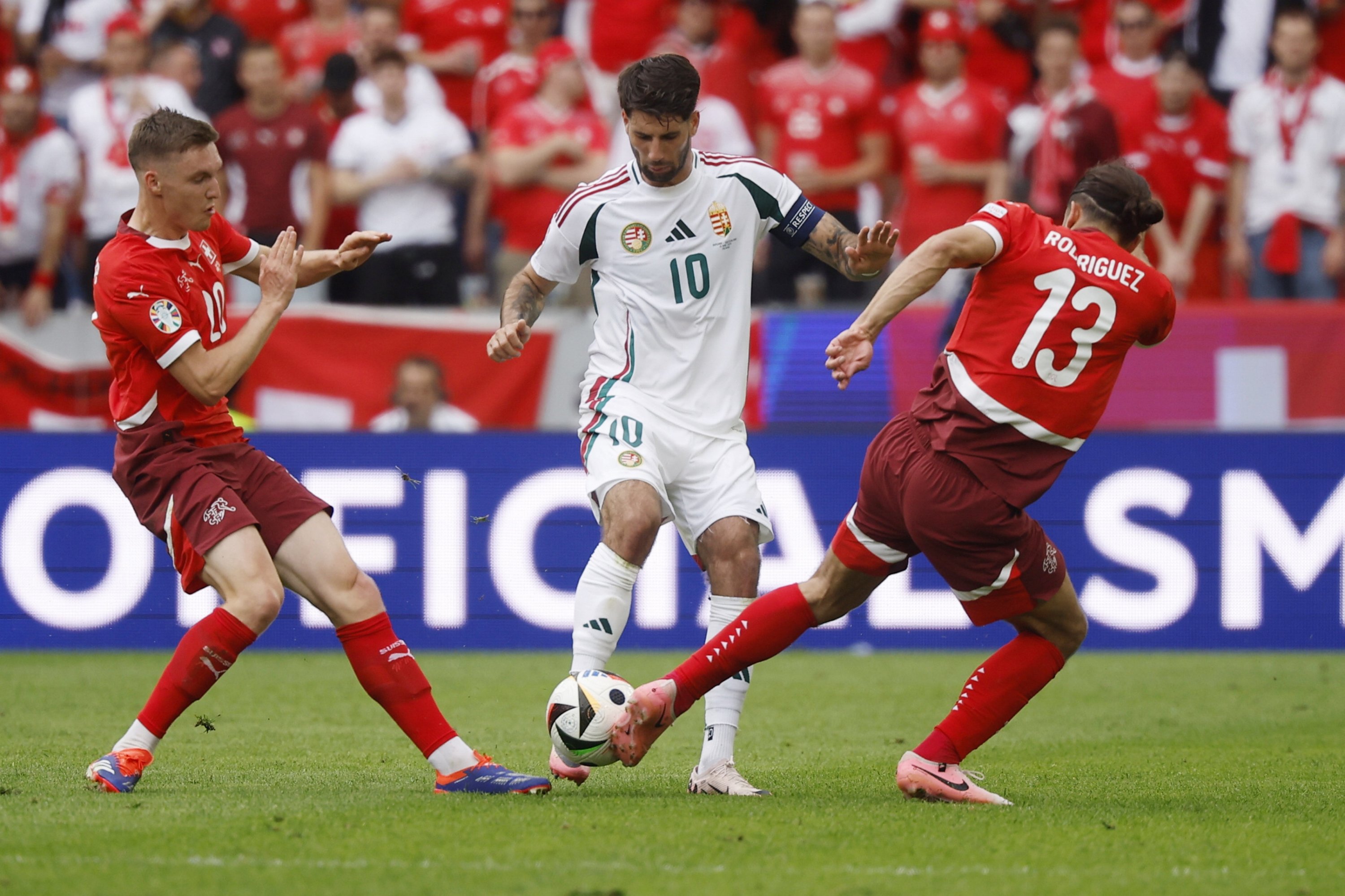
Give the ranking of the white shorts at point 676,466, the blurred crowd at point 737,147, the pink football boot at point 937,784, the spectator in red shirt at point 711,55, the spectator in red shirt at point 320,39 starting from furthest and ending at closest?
the spectator in red shirt at point 320,39 → the spectator in red shirt at point 711,55 → the blurred crowd at point 737,147 → the white shorts at point 676,466 → the pink football boot at point 937,784

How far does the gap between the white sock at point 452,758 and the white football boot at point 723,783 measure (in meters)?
0.80

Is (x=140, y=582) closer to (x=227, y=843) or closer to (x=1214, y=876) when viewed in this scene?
(x=227, y=843)

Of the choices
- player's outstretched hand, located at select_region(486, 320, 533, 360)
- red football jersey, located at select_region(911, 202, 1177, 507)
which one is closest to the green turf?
red football jersey, located at select_region(911, 202, 1177, 507)

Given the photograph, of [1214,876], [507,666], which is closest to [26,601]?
[507,666]

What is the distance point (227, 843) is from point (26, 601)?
6.36 meters

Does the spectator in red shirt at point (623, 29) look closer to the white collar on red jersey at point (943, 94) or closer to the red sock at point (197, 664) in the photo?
the white collar on red jersey at point (943, 94)

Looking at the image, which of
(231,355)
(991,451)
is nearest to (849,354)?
(991,451)

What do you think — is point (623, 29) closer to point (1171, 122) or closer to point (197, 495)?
point (1171, 122)

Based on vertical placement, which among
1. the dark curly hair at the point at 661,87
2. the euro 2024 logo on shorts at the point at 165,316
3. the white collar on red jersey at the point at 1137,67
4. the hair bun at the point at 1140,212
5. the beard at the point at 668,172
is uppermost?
the white collar on red jersey at the point at 1137,67

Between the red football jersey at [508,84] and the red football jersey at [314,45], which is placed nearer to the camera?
the red football jersey at [508,84]

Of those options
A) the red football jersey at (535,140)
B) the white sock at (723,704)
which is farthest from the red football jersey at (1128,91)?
the white sock at (723,704)

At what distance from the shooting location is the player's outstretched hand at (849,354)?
5.23 m

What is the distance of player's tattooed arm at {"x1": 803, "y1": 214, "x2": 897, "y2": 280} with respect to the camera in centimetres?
587

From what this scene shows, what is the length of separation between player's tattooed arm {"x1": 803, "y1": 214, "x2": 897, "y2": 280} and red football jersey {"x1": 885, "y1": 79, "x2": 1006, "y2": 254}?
6.34 m
